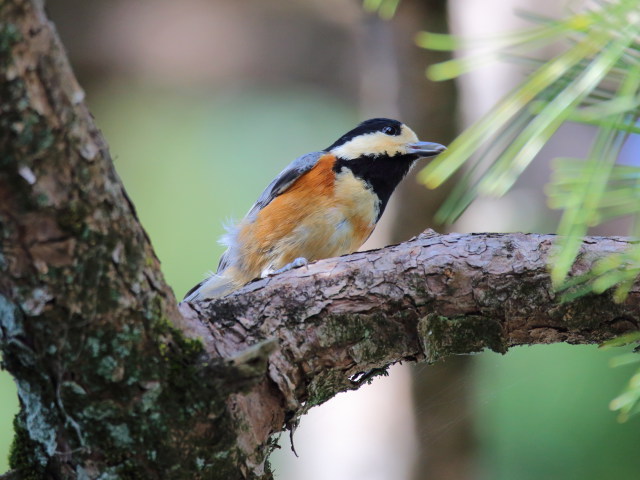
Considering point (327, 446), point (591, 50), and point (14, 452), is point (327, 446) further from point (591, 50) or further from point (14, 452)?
point (591, 50)

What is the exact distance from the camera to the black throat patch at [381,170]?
10.1 feet

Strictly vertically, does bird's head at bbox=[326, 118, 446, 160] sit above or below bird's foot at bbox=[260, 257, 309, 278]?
above

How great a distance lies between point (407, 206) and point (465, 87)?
69 cm

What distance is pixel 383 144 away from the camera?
3.16 metres

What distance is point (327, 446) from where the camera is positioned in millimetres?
3416

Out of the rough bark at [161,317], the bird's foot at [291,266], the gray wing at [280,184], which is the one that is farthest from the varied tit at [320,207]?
the rough bark at [161,317]

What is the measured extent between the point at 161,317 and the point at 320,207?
60.9 inches

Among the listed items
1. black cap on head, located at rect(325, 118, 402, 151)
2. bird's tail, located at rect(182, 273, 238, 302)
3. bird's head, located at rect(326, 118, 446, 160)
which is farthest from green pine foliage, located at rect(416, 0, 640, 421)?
black cap on head, located at rect(325, 118, 402, 151)

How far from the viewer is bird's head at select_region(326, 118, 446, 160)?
3.11 meters

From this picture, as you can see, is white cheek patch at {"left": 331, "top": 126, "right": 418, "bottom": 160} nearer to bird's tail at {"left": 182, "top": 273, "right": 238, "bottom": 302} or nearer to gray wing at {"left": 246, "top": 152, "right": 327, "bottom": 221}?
gray wing at {"left": 246, "top": 152, "right": 327, "bottom": 221}

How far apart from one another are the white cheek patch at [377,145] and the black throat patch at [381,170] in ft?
0.09

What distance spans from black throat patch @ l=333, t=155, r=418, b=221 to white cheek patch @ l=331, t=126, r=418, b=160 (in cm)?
3

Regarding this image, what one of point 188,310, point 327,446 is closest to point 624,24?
point 188,310

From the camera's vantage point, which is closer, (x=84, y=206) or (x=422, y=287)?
(x=84, y=206)
